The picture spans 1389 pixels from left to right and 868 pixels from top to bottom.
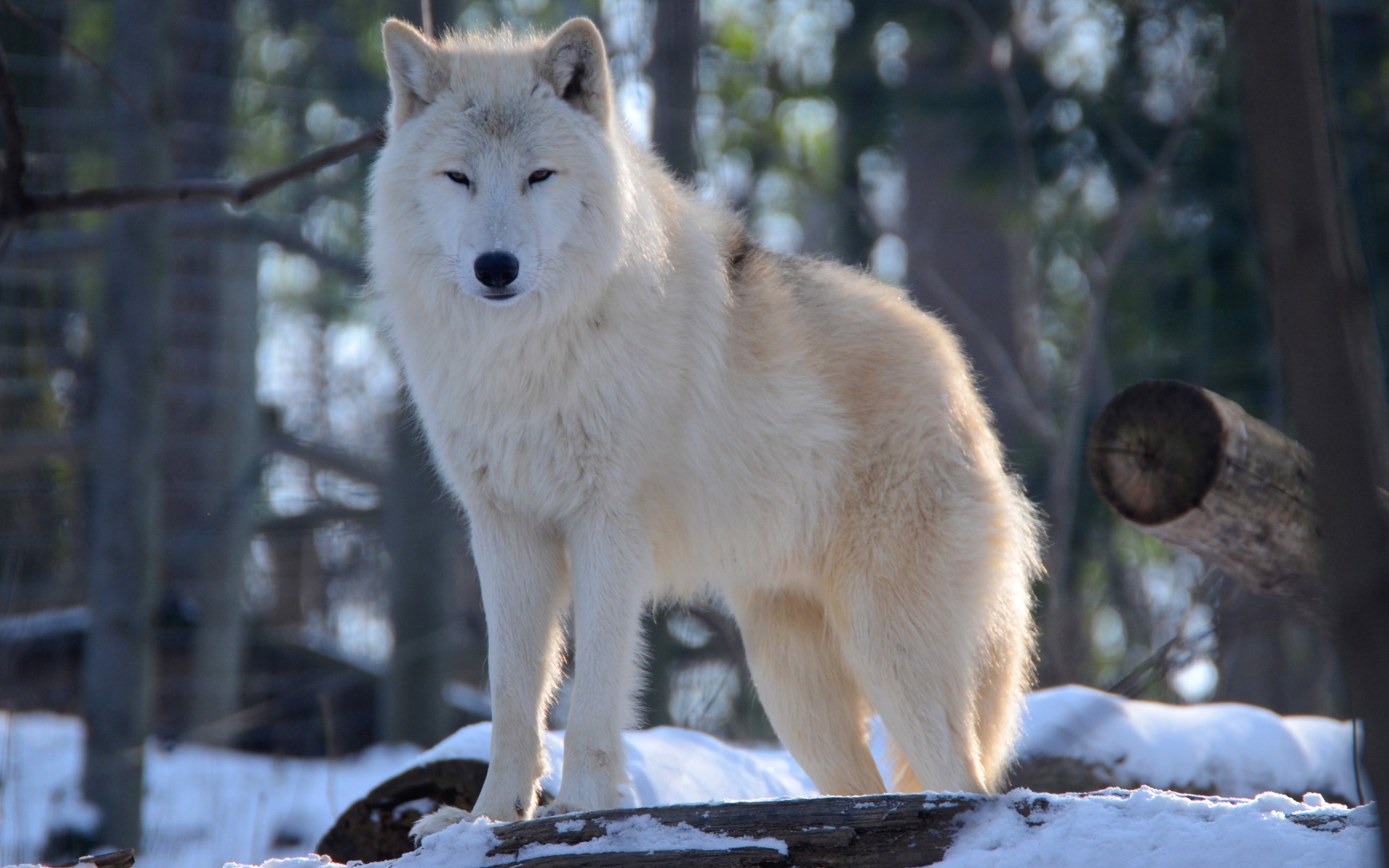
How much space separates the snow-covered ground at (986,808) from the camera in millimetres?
2135

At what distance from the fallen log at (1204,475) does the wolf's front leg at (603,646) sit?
1.19 metres

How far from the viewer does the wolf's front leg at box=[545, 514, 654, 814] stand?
2.89 meters

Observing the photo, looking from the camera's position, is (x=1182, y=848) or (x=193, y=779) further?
(x=193, y=779)

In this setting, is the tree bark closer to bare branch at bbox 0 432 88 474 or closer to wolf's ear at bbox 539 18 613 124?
wolf's ear at bbox 539 18 613 124

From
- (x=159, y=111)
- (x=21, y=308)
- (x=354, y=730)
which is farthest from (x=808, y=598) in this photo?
(x=354, y=730)

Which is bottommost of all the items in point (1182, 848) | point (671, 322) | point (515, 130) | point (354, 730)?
point (354, 730)

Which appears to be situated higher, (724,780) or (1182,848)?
(1182,848)

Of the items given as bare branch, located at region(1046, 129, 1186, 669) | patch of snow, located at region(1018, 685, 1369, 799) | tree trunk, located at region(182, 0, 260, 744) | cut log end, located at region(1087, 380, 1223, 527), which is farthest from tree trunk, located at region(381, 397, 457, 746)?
cut log end, located at region(1087, 380, 1223, 527)

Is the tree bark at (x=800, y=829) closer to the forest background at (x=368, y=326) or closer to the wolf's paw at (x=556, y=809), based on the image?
the wolf's paw at (x=556, y=809)

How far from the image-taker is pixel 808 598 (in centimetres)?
369

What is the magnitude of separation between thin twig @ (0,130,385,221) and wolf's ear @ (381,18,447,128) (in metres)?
0.22

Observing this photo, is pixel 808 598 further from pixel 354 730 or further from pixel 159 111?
pixel 354 730

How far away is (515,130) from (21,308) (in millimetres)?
5708

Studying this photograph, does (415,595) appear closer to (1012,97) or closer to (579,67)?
(579,67)
